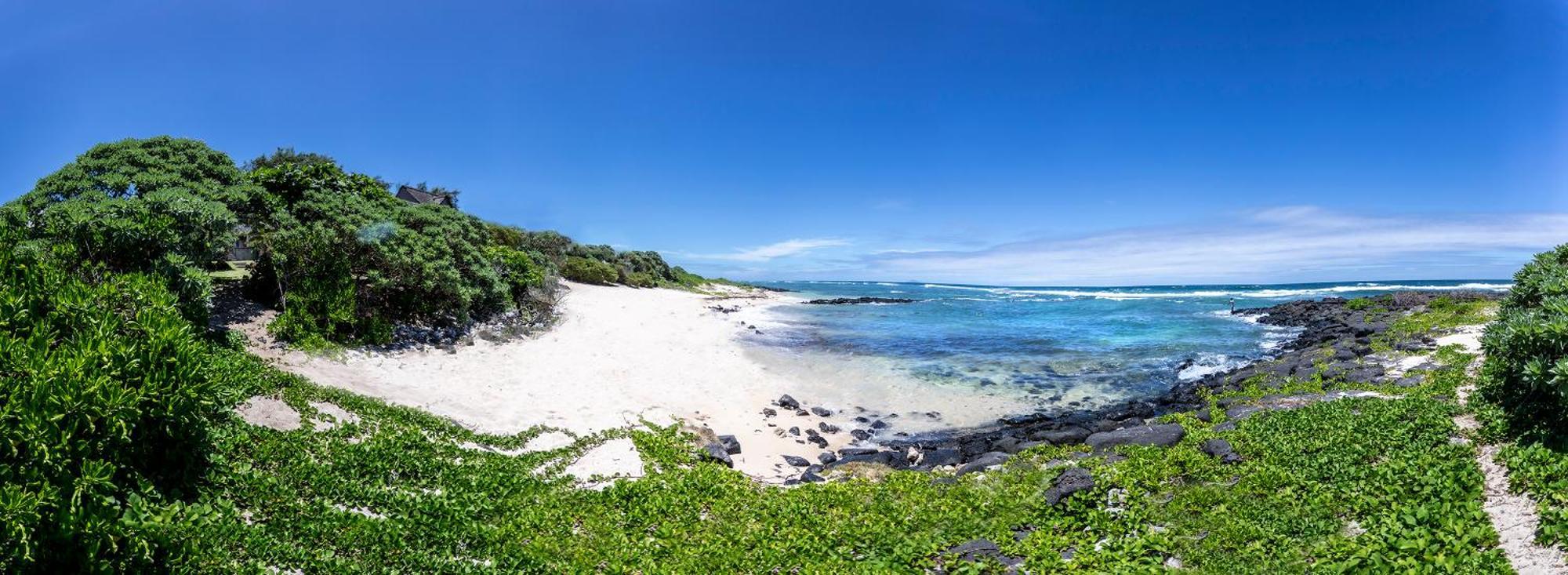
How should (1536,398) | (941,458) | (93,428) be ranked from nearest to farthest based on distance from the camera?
(93,428) → (1536,398) → (941,458)

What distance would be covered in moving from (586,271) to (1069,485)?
49.4m

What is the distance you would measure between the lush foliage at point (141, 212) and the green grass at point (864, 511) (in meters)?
5.39

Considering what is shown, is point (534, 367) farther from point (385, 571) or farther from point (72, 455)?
point (72, 455)

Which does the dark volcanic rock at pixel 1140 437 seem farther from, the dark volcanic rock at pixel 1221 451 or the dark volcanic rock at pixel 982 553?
the dark volcanic rock at pixel 982 553

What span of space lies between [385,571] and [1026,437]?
12.6m

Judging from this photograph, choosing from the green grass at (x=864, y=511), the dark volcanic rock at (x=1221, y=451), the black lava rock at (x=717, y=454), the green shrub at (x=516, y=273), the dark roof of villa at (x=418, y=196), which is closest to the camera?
the green grass at (x=864, y=511)

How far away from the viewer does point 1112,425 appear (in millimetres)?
15031

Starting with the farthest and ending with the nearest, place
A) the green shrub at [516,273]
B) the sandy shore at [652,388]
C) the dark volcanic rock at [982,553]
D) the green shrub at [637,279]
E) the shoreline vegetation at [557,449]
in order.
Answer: the green shrub at [637,279] < the green shrub at [516,273] < the sandy shore at [652,388] < the dark volcanic rock at [982,553] < the shoreline vegetation at [557,449]

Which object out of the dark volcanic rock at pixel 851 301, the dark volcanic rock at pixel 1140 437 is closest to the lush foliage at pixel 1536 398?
the dark volcanic rock at pixel 1140 437

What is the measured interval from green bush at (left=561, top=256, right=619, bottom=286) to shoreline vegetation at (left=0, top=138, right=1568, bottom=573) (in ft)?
109

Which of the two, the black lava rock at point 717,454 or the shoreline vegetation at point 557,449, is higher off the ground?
the shoreline vegetation at point 557,449

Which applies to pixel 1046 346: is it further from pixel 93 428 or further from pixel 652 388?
pixel 93 428

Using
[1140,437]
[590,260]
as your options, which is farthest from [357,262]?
[590,260]

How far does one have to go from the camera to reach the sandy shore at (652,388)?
587 inches
